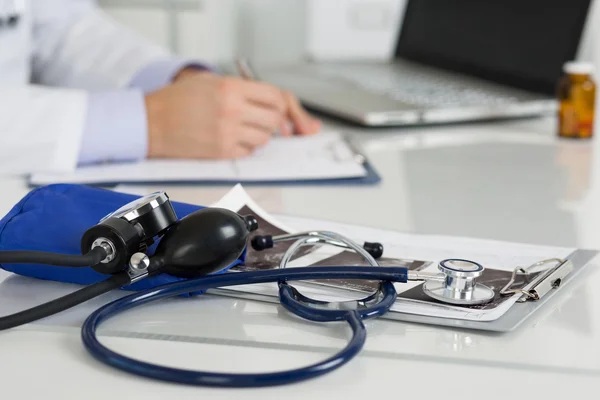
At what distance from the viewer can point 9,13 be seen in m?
1.28

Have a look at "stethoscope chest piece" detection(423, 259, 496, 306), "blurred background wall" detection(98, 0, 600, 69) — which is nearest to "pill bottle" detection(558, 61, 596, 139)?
"stethoscope chest piece" detection(423, 259, 496, 306)

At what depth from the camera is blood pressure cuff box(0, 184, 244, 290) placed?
517mm

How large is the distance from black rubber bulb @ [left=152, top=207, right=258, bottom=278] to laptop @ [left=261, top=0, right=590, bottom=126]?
0.68m

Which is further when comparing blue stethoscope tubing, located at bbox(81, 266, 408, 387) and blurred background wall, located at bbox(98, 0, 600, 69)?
blurred background wall, located at bbox(98, 0, 600, 69)

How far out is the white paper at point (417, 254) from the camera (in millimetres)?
488

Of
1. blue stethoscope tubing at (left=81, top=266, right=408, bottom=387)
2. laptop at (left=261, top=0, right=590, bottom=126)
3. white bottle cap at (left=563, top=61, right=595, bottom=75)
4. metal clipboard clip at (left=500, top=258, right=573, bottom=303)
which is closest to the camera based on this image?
blue stethoscope tubing at (left=81, top=266, right=408, bottom=387)

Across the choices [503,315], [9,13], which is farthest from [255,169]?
[9,13]

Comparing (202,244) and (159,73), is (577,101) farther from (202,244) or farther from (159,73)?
(202,244)

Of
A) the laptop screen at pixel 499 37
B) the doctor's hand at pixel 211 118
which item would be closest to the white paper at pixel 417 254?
the doctor's hand at pixel 211 118

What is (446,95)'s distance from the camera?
128 cm

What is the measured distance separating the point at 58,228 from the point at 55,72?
3.19 ft

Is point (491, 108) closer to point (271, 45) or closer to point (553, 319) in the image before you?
point (553, 319)

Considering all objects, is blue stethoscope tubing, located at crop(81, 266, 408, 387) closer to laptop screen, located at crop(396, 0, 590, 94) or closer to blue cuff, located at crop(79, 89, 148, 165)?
blue cuff, located at crop(79, 89, 148, 165)

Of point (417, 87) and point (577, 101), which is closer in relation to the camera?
point (577, 101)
